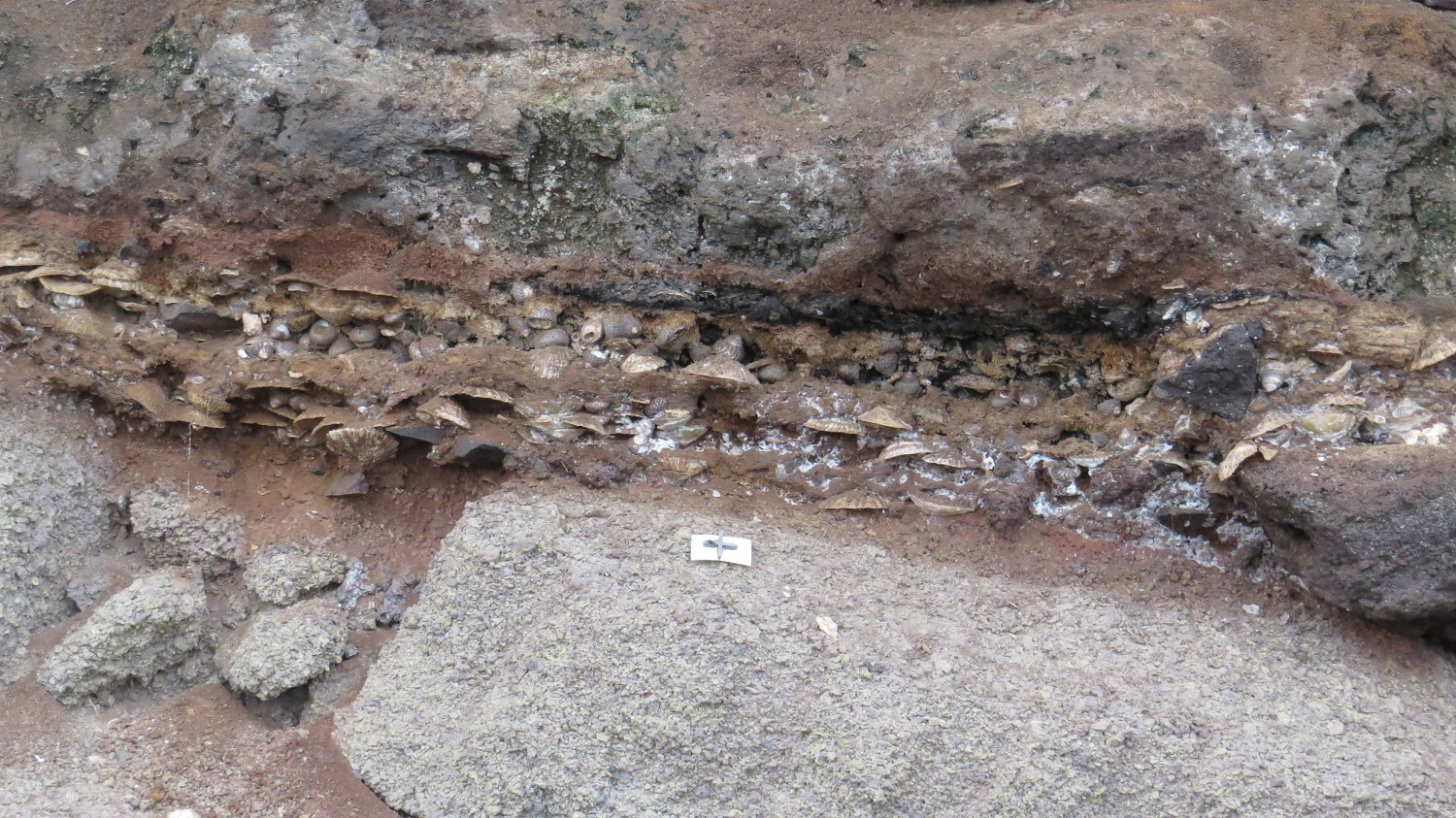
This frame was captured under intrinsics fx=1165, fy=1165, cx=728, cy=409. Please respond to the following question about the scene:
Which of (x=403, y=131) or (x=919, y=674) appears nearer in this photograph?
(x=919, y=674)

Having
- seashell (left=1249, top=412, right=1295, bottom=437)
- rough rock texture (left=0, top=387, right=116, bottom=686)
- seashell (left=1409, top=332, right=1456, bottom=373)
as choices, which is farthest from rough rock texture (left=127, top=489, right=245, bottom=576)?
seashell (left=1409, top=332, right=1456, bottom=373)

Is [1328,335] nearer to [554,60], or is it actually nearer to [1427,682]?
[1427,682]

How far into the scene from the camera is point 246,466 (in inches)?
192

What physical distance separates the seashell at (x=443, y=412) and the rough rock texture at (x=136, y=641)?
1.07m

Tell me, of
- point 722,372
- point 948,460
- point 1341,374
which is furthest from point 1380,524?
point 722,372

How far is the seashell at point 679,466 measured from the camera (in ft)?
15.3

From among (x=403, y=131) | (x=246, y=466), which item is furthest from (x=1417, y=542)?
(x=246, y=466)

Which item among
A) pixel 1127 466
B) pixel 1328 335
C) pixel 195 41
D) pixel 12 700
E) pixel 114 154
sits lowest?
pixel 12 700

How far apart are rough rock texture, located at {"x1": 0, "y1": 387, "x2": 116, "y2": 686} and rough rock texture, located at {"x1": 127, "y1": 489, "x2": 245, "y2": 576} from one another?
0.17 m

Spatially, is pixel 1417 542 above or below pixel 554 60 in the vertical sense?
below

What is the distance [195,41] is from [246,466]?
1.88m

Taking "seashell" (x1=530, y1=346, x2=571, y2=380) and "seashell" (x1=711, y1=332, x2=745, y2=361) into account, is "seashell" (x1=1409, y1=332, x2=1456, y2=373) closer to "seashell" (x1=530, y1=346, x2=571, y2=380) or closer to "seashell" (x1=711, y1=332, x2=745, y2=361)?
"seashell" (x1=711, y1=332, x2=745, y2=361)

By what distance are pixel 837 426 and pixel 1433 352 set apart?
84.6 inches

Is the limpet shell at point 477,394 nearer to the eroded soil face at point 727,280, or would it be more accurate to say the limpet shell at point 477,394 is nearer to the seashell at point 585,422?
the eroded soil face at point 727,280
